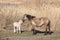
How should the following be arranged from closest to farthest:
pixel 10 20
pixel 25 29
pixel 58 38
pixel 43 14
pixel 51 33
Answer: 1. pixel 58 38
2. pixel 51 33
3. pixel 25 29
4. pixel 10 20
5. pixel 43 14

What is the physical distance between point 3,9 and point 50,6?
16.9 feet

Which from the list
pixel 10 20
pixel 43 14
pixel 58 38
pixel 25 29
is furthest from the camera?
pixel 43 14

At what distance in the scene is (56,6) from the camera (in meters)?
28.5

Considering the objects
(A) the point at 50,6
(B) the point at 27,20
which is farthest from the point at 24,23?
(A) the point at 50,6

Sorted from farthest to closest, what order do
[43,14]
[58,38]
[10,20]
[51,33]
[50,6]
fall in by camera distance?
1. [50,6]
2. [43,14]
3. [10,20]
4. [51,33]
5. [58,38]

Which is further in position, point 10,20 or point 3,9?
point 3,9

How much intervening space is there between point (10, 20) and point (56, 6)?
7719 millimetres

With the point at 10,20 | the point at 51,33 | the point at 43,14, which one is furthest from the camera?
the point at 43,14

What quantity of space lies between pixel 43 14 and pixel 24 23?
3.32m

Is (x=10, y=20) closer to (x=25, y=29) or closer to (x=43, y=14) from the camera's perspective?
(x=25, y=29)

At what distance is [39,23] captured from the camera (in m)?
19.9

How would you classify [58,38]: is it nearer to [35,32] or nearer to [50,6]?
[35,32]

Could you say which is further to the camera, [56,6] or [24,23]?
[56,6]

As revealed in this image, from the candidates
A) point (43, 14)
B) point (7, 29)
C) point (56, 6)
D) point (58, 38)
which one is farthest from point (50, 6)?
point (58, 38)
